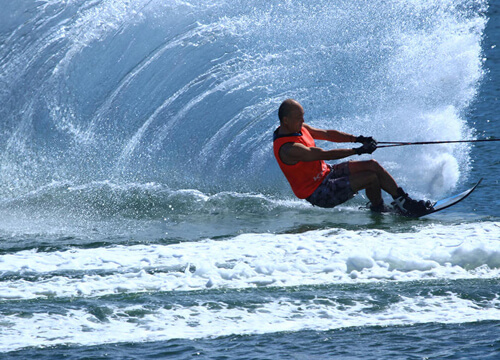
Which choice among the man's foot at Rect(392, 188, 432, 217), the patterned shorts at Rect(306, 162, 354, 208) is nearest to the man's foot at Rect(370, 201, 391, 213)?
the man's foot at Rect(392, 188, 432, 217)

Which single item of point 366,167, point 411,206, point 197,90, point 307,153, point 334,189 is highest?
point 197,90

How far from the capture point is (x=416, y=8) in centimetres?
942

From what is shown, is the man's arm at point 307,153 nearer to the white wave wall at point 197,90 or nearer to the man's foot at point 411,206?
the man's foot at point 411,206

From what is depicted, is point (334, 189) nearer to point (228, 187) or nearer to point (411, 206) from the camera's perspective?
point (411, 206)

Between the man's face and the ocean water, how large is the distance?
91cm

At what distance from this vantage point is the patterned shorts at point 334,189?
616cm

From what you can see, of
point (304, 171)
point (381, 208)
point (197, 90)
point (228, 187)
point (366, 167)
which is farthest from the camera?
point (197, 90)

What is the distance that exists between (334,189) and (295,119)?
80cm

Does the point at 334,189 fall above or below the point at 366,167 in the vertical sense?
below

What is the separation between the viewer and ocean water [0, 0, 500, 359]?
3760 millimetres

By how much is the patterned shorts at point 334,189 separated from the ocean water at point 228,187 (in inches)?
8.9

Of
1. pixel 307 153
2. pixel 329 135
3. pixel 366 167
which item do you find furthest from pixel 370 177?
pixel 307 153

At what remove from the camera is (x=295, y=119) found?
583 cm

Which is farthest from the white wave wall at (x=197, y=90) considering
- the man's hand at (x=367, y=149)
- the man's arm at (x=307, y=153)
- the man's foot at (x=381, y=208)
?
the man's hand at (x=367, y=149)
